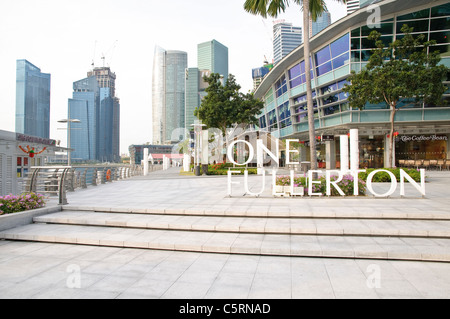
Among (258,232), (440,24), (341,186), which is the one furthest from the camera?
(440,24)

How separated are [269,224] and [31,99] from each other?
58.4 metres

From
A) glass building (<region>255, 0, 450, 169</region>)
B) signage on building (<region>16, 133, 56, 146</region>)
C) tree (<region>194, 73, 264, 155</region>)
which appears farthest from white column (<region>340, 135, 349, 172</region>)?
glass building (<region>255, 0, 450, 169</region>)

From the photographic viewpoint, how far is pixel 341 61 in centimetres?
3019

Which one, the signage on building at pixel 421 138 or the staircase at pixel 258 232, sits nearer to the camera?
the staircase at pixel 258 232

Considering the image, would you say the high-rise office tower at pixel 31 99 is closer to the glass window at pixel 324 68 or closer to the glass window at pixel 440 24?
the glass window at pixel 324 68

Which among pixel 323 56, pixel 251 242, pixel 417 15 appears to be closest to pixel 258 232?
pixel 251 242

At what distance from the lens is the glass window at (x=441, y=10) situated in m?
26.5

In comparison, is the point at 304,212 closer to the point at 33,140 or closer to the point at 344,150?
the point at 344,150

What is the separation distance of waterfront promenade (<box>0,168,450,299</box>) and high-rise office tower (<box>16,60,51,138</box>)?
51570mm

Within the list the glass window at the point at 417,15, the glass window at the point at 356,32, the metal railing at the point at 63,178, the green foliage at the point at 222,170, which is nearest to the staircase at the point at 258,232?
the metal railing at the point at 63,178

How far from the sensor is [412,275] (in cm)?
450

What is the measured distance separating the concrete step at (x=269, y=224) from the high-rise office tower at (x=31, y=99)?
5186cm
